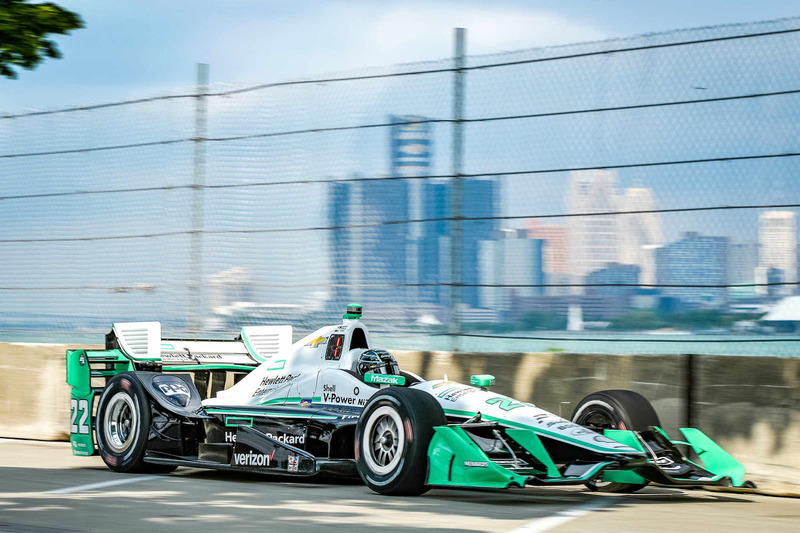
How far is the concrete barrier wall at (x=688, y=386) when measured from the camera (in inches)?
301

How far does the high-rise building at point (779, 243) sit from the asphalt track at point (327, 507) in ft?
5.07

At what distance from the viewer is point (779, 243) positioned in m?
7.66

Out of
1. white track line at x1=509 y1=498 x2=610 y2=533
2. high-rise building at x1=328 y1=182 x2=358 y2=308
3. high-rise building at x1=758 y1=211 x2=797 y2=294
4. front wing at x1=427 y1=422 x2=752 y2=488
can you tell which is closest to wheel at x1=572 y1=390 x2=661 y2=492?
front wing at x1=427 y1=422 x2=752 y2=488

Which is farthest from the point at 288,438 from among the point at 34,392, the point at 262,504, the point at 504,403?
the point at 34,392

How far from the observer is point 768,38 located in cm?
788

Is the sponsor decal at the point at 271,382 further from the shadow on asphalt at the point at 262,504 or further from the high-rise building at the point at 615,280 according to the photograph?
the high-rise building at the point at 615,280

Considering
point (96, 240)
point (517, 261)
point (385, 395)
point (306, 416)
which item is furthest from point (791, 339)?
point (96, 240)

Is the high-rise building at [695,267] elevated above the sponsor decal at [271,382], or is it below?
above

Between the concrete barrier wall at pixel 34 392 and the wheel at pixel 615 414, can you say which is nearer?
the wheel at pixel 615 414

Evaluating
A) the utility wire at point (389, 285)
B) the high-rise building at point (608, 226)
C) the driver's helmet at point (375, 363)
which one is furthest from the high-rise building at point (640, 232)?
the driver's helmet at point (375, 363)

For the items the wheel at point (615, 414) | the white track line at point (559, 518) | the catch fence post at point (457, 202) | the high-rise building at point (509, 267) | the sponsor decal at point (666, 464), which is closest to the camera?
the white track line at point (559, 518)

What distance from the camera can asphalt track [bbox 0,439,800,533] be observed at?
5816 mm

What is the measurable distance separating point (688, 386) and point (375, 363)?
2.29m

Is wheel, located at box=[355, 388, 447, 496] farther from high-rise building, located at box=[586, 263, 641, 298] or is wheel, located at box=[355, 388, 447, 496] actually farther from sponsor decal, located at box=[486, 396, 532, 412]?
high-rise building, located at box=[586, 263, 641, 298]
